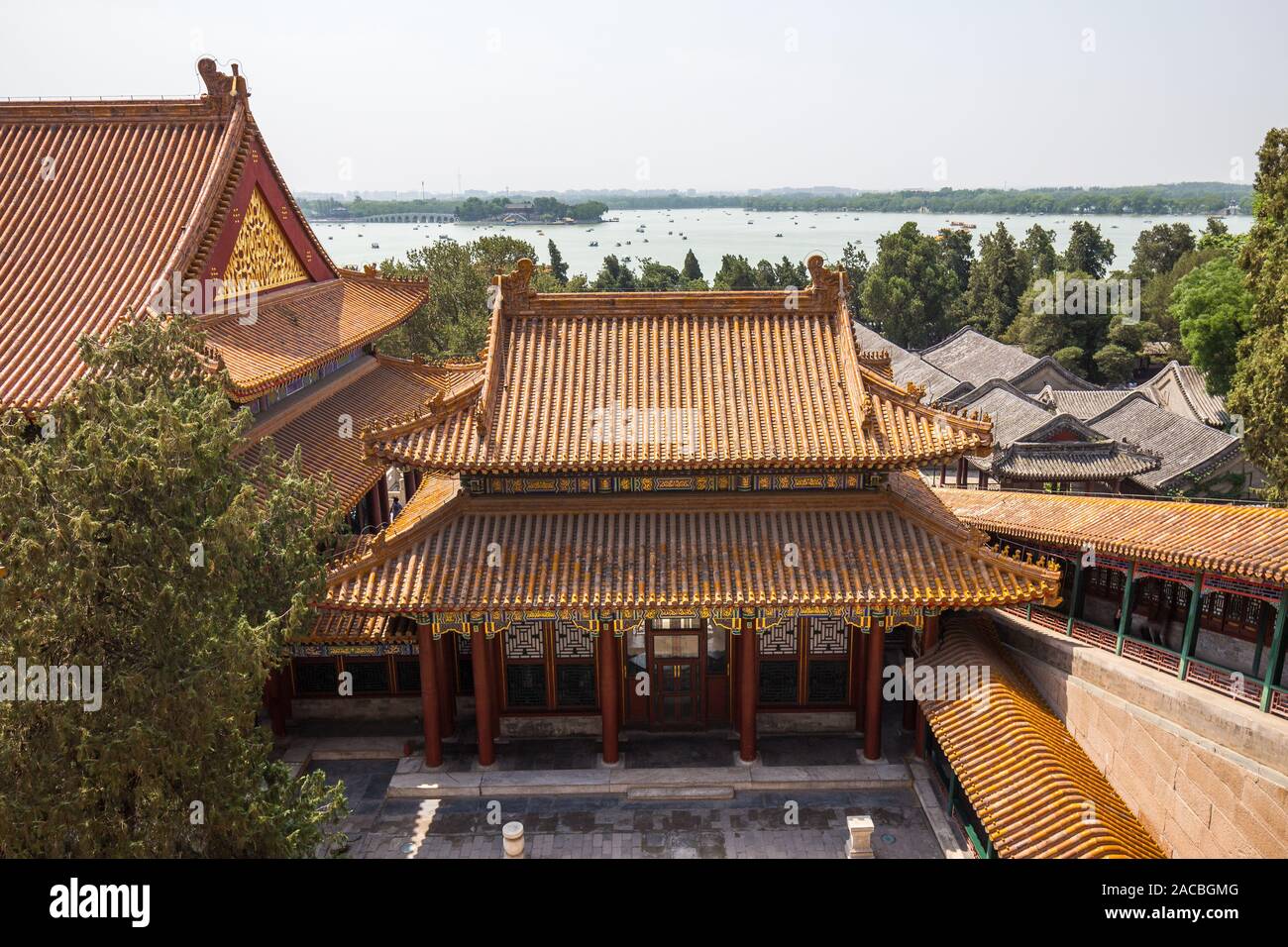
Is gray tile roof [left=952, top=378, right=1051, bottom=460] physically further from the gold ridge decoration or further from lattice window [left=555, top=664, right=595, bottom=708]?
the gold ridge decoration

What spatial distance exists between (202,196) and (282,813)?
44.9 feet

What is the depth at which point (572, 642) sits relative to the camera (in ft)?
53.7

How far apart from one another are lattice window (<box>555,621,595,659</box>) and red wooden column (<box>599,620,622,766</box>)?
1.18 feet

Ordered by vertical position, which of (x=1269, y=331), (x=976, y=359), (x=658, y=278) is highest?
(x=658, y=278)

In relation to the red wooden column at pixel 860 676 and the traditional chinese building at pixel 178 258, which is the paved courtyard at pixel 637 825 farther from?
the traditional chinese building at pixel 178 258

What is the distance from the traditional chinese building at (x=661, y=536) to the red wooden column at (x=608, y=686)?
0.04 meters

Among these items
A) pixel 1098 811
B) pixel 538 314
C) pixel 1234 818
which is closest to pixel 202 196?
pixel 538 314

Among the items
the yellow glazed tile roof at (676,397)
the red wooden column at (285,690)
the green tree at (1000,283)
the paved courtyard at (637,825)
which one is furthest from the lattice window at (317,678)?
the green tree at (1000,283)

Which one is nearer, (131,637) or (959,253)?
(131,637)

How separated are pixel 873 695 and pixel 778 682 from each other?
1.85 m

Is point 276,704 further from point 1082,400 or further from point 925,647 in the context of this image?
point 1082,400

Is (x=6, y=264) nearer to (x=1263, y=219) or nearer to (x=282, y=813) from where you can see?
(x=282, y=813)

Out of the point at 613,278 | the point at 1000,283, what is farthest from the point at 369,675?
the point at 613,278

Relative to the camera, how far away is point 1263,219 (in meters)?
22.8
